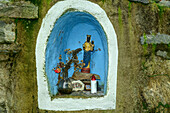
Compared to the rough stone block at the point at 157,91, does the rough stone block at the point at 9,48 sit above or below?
above

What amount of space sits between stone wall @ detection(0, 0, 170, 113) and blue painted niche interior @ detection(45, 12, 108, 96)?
222 mm

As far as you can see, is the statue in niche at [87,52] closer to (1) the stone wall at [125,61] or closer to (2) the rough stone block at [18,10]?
(1) the stone wall at [125,61]

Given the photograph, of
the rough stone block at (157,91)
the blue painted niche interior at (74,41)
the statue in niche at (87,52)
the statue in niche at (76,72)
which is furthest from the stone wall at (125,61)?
the statue in niche at (87,52)

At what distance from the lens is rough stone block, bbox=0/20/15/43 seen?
2062mm

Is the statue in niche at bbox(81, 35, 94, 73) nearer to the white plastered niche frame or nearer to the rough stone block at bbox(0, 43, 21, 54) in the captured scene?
the white plastered niche frame

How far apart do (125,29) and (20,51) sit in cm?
143

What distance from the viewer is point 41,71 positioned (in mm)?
2193

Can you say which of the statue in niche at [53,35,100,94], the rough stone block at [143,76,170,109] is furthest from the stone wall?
the statue in niche at [53,35,100,94]

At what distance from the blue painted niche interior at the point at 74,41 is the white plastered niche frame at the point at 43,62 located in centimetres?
8

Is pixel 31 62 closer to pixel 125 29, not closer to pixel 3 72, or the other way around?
pixel 3 72

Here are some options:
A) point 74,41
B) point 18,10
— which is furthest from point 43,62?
point 74,41

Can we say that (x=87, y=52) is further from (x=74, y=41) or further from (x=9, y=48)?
(x=9, y=48)

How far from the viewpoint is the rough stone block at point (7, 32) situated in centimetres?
206

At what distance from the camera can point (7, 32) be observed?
2.09 m
